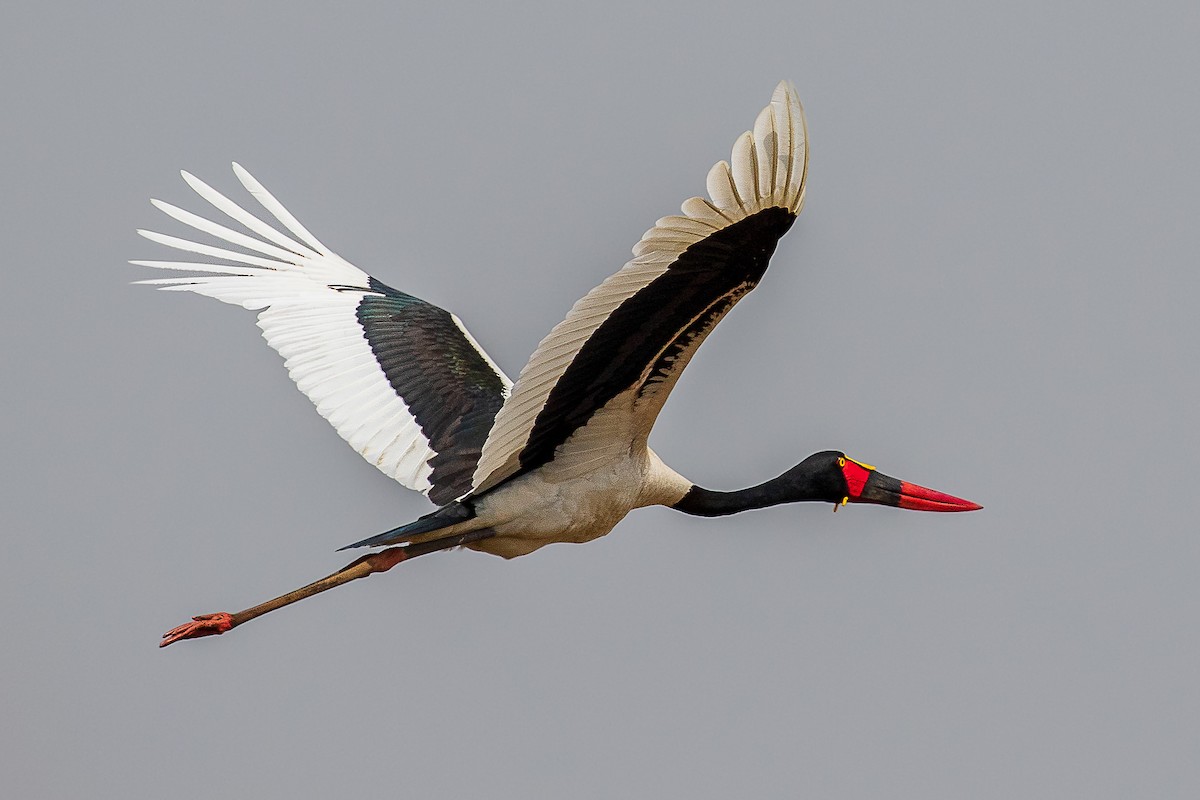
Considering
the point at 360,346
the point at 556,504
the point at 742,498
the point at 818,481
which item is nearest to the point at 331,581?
the point at 556,504

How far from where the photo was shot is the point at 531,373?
7.08 m

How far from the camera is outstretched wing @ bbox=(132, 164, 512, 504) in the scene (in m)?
9.26

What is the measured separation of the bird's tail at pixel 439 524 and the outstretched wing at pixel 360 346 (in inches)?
21.0

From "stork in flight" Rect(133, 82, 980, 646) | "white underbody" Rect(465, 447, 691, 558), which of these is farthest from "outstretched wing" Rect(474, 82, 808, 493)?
"white underbody" Rect(465, 447, 691, 558)

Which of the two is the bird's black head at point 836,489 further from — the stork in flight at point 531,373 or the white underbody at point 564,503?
the white underbody at point 564,503

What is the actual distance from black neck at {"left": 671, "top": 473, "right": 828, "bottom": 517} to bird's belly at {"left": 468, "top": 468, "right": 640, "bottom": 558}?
26.7 inches

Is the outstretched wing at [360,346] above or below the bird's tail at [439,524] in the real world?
above

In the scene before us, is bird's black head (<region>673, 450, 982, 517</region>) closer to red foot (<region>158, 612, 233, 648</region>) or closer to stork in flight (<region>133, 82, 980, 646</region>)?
stork in flight (<region>133, 82, 980, 646</region>)

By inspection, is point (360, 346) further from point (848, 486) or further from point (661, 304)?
point (661, 304)

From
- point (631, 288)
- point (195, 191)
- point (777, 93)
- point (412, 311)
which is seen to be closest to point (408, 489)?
point (412, 311)

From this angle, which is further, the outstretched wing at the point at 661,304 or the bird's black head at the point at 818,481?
the bird's black head at the point at 818,481

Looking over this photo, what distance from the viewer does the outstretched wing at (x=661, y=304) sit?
20.1 feet

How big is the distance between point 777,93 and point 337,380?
433 cm

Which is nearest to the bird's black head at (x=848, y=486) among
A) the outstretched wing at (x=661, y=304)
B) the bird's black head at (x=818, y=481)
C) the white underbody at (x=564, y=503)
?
the bird's black head at (x=818, y=481)
